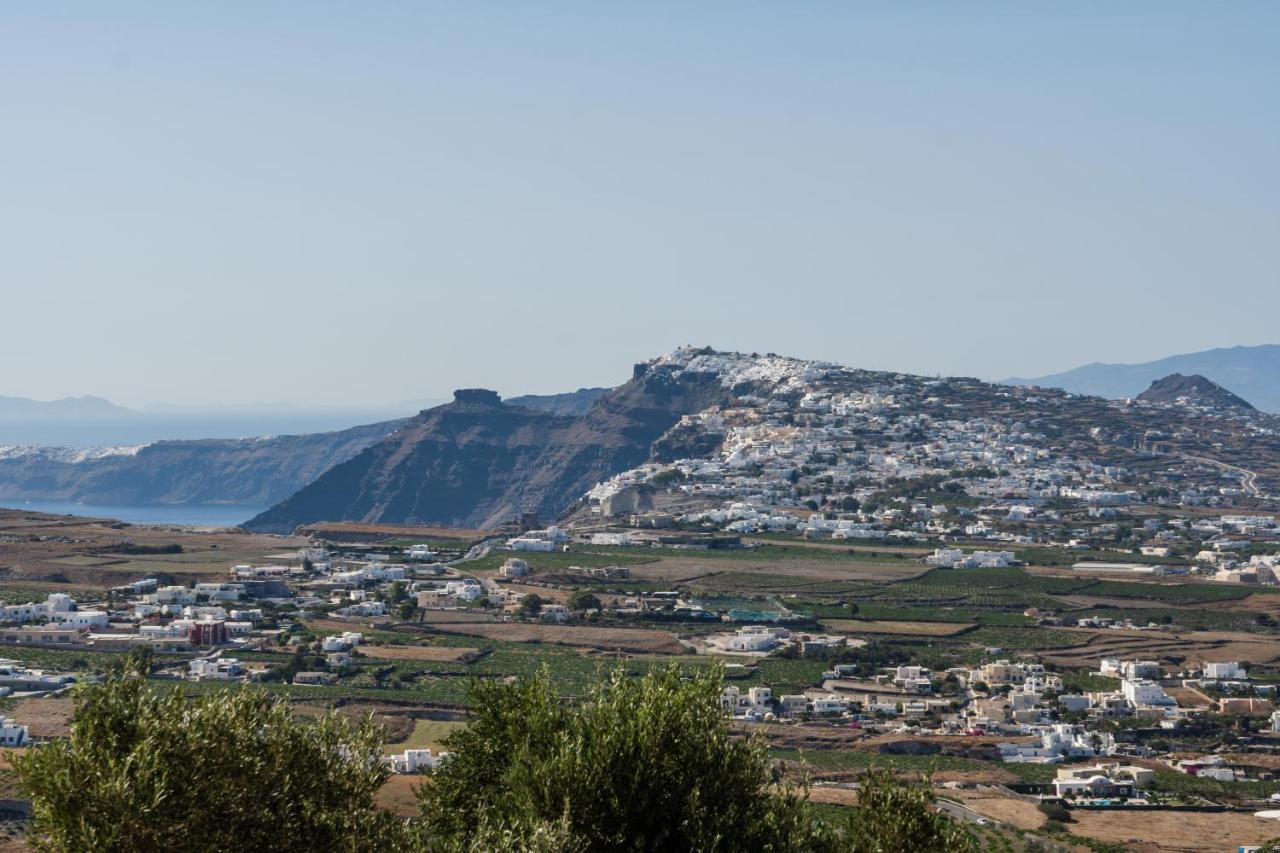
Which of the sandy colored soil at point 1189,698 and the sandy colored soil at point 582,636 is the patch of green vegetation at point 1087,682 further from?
the sandy colored soil at point 582,636

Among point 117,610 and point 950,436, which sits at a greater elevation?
point 950,436

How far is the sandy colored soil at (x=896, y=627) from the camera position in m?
79.6

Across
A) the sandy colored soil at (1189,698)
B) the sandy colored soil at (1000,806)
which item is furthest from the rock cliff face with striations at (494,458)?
the sandy colored soil at (1000,806)

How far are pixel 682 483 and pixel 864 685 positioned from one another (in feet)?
245

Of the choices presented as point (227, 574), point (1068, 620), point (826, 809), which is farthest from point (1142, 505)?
point (826, 809)

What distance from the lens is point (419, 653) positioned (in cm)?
7025

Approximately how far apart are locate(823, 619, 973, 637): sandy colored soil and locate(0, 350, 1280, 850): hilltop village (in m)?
0.31

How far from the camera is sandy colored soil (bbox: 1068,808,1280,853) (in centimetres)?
4153

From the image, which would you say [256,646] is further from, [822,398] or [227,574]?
[822,398]

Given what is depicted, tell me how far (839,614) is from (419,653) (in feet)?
83.2

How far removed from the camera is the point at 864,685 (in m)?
66.4

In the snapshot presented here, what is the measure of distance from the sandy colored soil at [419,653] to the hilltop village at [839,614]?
0.32 meters

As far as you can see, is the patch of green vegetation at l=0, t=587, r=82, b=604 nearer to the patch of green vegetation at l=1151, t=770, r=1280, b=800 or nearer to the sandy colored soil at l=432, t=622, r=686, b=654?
the sandy colored soil at l=432, t=622, r=686, b=654

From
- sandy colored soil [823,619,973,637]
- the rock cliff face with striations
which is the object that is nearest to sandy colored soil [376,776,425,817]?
sandy colored soil [823,619,973,637]
